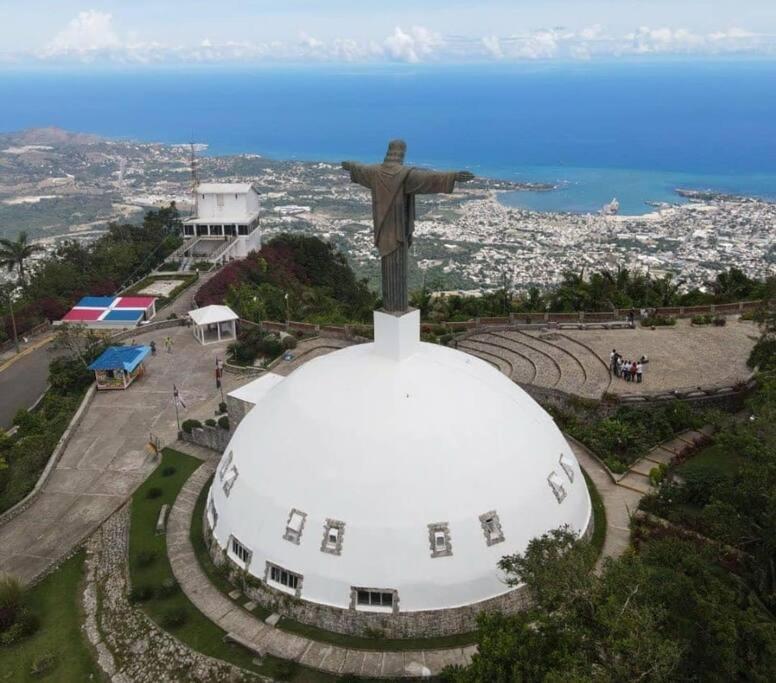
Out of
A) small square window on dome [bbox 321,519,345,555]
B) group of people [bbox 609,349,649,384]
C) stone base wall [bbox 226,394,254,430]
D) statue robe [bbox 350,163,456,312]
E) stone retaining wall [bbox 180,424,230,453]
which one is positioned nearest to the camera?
small square window on dome [bbox 321,519,345,555]

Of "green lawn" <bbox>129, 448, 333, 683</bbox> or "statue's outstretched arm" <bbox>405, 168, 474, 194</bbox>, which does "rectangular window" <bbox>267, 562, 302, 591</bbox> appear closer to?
"green lawn" <bbox>129, 448, 333, 683</bbox>

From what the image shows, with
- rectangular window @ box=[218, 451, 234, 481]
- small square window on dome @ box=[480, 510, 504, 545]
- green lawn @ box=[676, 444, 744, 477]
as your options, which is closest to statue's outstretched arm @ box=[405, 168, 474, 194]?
small square window on dome @ box=[480, 510, 504, 545]

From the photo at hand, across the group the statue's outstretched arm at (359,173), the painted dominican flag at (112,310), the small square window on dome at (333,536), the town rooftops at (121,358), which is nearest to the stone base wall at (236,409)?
the town rooftops at (121,358)

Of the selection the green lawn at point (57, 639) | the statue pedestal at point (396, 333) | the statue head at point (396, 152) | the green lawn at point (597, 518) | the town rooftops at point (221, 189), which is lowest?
the green lawn at point (57, 639)

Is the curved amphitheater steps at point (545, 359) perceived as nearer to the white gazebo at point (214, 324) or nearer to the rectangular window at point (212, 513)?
the white gazebo at point (214, 324)

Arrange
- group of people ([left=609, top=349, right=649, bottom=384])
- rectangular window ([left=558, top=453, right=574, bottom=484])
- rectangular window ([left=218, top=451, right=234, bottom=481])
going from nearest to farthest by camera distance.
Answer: rectangular window ([left=558, top=453, right=574, bottom=484]), rectangular window ([left=218, top=451, right=234, bottom=481]), group of people ([left=609, top=349, right=649, bottom=384])
